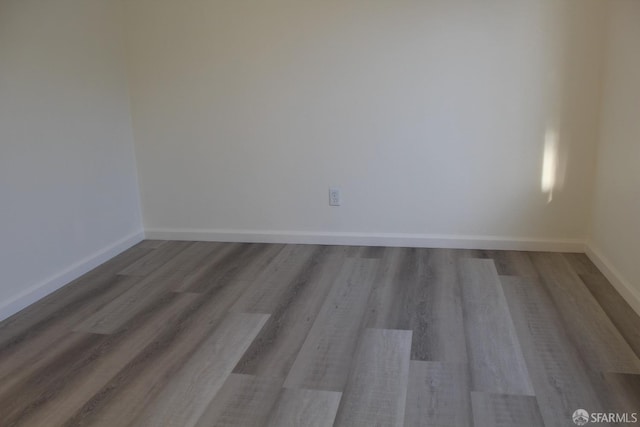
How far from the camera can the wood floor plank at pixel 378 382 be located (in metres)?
1.90

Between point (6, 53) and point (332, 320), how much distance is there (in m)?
2.06

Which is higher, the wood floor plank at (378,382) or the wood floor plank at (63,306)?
the wood floor plank at (63,306)

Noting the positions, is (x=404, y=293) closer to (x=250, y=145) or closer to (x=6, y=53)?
(x=250, y=145)

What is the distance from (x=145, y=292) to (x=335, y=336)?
46.9 inches

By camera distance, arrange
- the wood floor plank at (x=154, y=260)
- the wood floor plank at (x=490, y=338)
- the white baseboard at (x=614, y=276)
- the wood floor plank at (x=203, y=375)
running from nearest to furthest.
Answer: the wood floor plank at (x=203, y=375) < the wood floor plank at (x=490, y=338) < the white baseboard at (x=614, y=276) < the wood floor plank at (x=154, y=260)

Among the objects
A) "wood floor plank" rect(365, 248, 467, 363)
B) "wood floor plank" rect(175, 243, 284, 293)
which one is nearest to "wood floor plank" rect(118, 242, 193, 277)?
"wood floor plank" rect(175, 243, 284, 293)

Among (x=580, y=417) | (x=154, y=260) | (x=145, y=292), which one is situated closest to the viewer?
(x=580, y=417)

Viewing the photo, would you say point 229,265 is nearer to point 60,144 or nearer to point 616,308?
point 60,144

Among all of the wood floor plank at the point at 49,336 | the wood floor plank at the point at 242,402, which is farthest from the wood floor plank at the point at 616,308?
the wood floor plank at the point at 49,336

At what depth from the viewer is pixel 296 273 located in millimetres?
3229

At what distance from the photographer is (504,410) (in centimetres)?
191

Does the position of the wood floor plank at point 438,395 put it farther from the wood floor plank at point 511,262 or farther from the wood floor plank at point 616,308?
the wood floor plank at point 511,262

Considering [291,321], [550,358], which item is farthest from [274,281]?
[550,358]

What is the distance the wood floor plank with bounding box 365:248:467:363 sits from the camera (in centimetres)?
236
